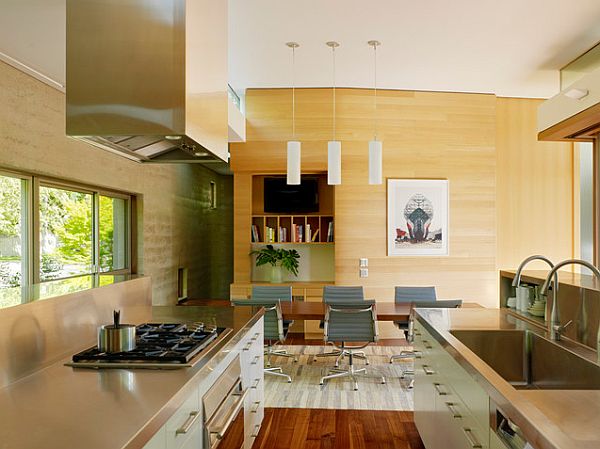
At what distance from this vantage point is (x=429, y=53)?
17.2 feet

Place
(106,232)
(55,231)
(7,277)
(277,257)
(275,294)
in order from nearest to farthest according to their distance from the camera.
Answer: (7,277) < (55,231) < (275,294) < (106,232) < (277,257)

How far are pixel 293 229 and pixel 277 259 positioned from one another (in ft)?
1.56

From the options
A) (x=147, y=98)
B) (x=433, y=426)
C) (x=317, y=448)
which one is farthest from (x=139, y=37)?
(x=317, y=448)

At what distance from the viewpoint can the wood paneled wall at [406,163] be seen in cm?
689

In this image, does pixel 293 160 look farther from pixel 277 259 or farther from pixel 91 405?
pixel 91 405

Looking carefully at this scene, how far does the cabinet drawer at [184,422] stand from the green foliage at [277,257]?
5.17 m

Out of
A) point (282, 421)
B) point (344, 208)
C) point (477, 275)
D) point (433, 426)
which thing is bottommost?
point (282, 421)

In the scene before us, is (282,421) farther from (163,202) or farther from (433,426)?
(163,202)

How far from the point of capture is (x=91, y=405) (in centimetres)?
150

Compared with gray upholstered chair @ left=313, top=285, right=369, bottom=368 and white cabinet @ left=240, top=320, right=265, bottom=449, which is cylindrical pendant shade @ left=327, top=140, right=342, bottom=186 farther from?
white cabinet @ left=240, top=320, right=265, bottom=449

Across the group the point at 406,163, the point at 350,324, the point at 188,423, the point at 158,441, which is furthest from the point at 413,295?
the point at 158,441

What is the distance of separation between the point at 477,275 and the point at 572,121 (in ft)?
11.5

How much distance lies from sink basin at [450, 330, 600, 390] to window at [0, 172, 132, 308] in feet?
12.7

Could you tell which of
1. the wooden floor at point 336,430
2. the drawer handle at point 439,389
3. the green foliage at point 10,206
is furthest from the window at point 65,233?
the drawer handle at point 439,389
